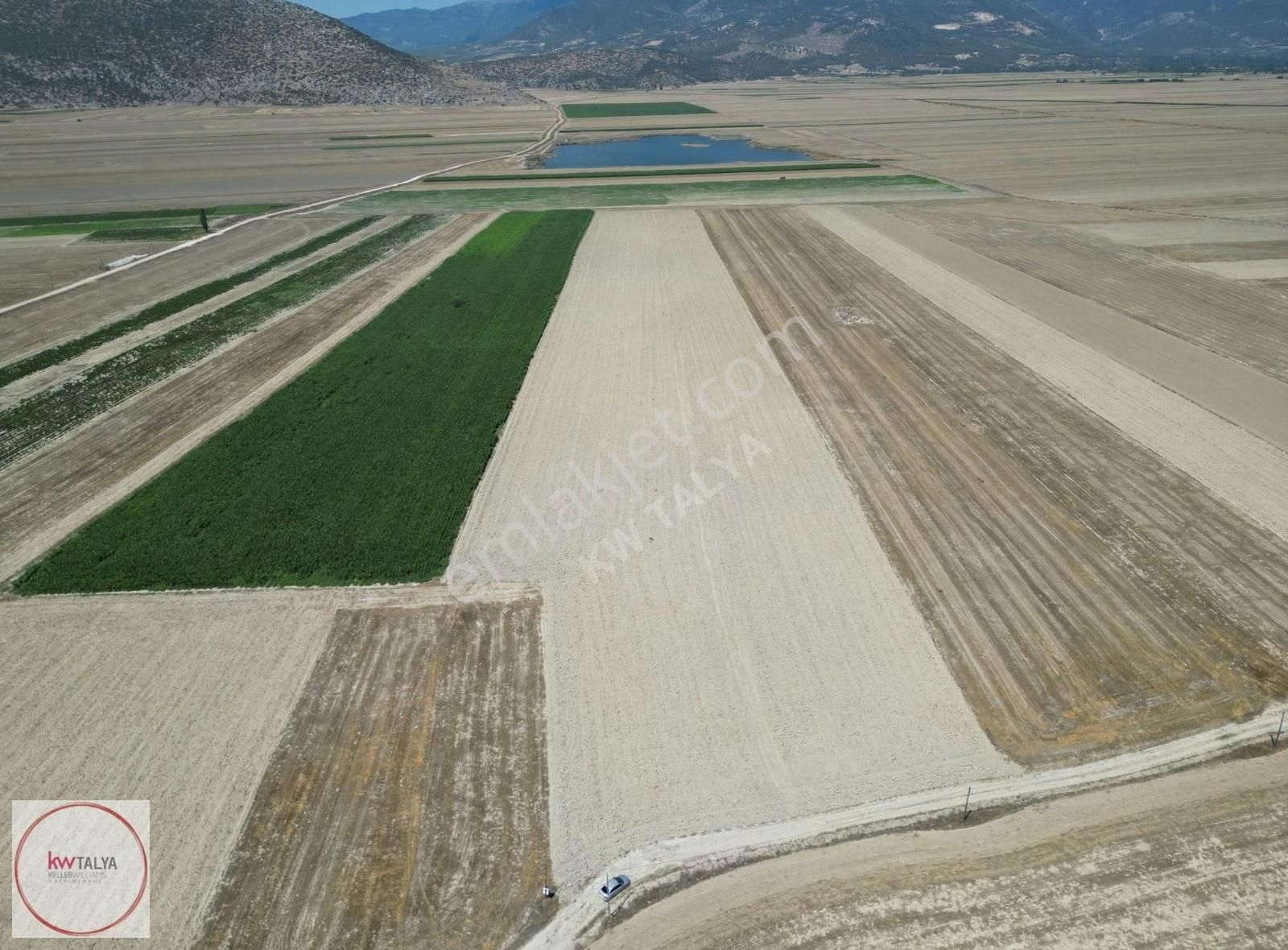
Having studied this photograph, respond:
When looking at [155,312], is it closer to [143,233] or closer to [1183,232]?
[143,233]

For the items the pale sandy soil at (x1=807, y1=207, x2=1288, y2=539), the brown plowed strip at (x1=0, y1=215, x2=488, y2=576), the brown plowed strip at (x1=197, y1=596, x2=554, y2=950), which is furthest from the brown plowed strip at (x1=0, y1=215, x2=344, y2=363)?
the pale sandy soil at (x1=807, y1=207, x2=1288, y2=539)

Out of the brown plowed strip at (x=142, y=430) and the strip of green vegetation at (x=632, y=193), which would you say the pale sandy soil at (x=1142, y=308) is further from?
the brown plowed strip at (x=142, y=430)

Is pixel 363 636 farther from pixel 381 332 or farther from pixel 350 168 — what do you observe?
pixel 350 168

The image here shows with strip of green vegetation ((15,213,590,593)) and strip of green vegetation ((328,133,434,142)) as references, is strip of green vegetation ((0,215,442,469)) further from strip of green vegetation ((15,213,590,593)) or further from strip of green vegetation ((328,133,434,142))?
strip of green vegetation ((328,133,434,142))

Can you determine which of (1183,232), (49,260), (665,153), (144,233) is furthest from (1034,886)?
(665,153)

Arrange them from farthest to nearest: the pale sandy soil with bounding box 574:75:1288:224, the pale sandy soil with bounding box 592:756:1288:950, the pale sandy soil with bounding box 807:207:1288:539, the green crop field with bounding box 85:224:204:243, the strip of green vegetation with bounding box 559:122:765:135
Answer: the strip of green vegetation with bounding box 559:122:765:135 < the pale sandy soil with bounding box 574:75:1288:224 < the green crop field with bounding box 85:224:204:243 < the pale sandy soil with bounding box 807:207:1288:539 < the pale sandy soil with bounding box 592:756:1288:950

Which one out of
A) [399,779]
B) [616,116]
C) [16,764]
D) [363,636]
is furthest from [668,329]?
[616,116]
